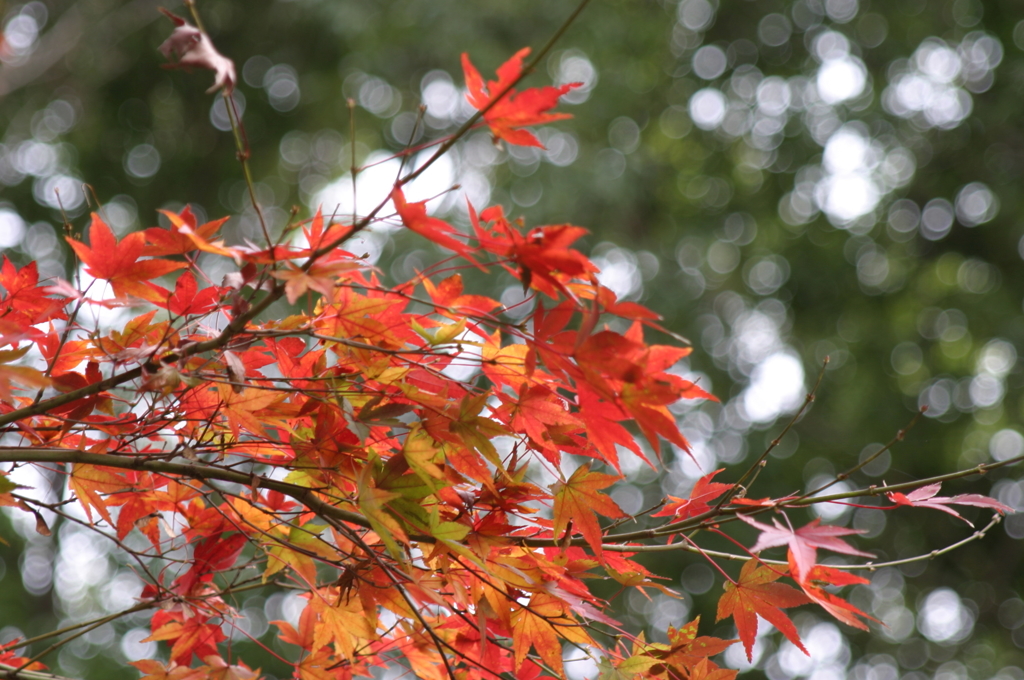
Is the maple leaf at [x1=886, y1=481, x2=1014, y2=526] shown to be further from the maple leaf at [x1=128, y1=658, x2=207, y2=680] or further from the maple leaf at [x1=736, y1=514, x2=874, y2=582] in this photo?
the maple leaf at [x1=128, y1=658, x2=207, y2=680]

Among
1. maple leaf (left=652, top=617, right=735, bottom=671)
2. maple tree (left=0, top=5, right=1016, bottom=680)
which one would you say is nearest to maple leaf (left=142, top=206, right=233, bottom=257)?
maple tree (left=0, top=5, right=1016, bottom=680)

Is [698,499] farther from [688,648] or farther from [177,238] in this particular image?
[177,238]

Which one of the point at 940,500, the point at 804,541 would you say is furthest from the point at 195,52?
the point at 940,500

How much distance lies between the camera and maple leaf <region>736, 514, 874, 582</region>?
1.80 ft

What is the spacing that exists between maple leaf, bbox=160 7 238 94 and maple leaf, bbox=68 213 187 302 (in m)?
0.23

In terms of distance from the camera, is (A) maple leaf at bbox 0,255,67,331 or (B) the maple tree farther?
(A) maple leaf at bbox 0,255,67,331

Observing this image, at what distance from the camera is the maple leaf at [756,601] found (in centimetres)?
77

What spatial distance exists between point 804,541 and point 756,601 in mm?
237

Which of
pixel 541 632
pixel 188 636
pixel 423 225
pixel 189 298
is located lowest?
pixel 188 636

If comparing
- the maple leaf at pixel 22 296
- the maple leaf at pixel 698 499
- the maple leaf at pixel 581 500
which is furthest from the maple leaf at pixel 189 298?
the maple leaf at pixel 698 499

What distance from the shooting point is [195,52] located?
0.52 meters

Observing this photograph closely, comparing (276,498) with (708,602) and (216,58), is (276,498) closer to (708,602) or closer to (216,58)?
(216,58)

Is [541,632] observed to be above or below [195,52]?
below

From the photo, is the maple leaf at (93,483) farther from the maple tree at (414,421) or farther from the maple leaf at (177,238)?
the maple leaf at (177,238)
